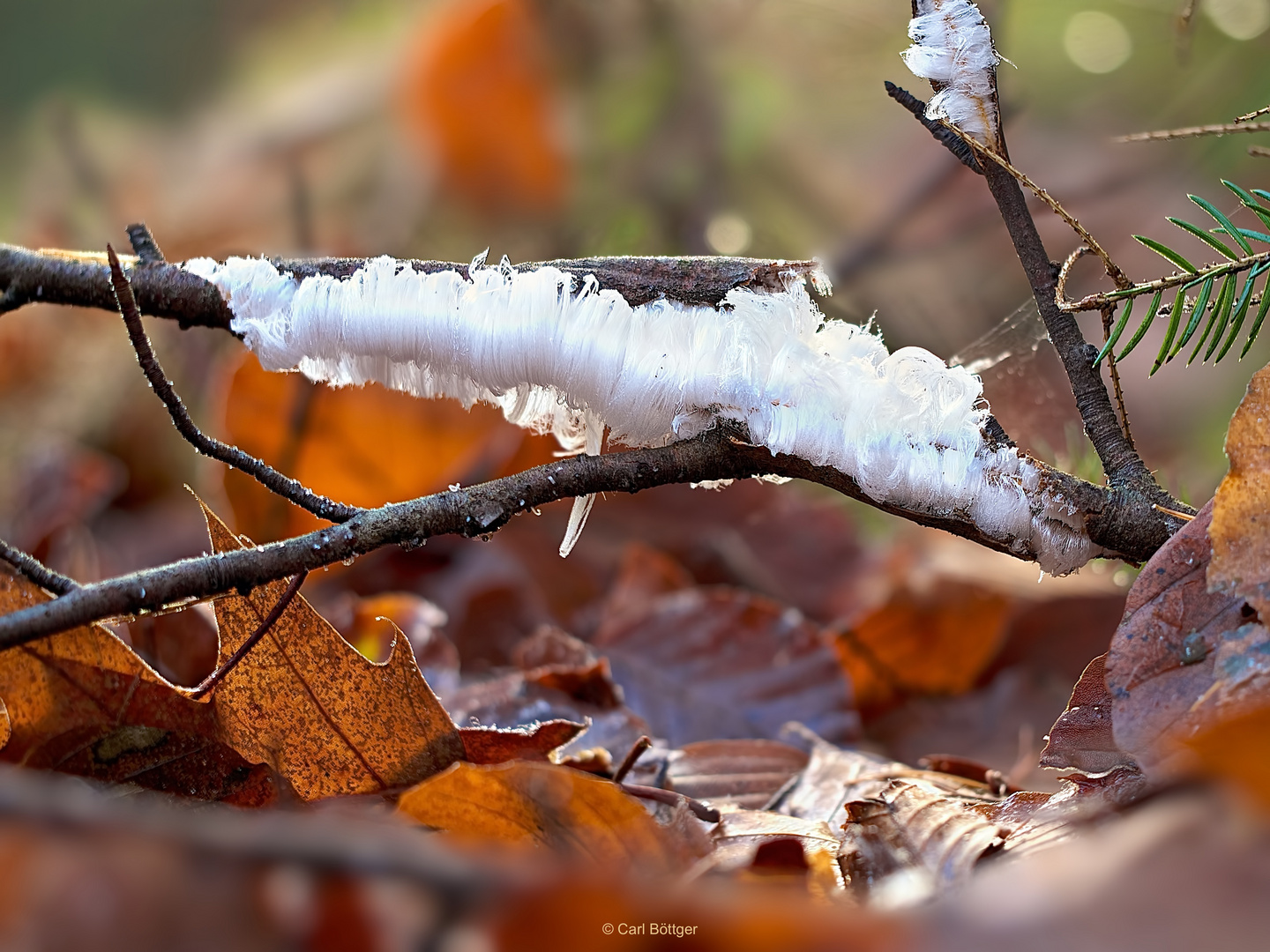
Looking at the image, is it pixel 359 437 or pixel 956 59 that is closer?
pixel 956 59

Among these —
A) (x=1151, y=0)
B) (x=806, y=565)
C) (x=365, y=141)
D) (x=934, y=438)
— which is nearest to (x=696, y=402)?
(x=934, y=438)

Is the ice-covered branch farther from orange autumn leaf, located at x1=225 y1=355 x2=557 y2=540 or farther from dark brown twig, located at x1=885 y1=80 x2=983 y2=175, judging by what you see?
orange autumn leaf, located at x1=225 y1=355 x2=557 y2=540

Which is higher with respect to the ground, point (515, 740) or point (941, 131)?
point (941, 131)

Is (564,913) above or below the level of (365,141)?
below

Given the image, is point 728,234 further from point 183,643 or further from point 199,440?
point 199,440

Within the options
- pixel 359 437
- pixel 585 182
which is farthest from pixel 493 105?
pixel 359 437

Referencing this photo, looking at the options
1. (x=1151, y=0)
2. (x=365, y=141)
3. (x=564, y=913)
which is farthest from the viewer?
(x=365, y=141)

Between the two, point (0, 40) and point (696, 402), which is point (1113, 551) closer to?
point (696, 402)
